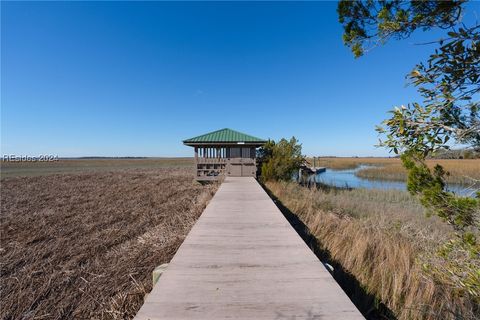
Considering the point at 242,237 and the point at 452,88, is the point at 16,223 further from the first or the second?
the point at 452,88

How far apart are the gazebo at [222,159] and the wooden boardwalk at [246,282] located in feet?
36.9

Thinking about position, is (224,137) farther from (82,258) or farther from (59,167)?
(59,167)

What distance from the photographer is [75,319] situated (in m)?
3.25

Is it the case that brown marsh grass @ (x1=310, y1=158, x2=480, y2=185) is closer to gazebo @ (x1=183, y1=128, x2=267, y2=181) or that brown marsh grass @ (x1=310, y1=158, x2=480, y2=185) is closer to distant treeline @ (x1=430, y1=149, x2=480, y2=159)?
distant treeline @ (x1=430, y1=149, x2=480, y2=159)

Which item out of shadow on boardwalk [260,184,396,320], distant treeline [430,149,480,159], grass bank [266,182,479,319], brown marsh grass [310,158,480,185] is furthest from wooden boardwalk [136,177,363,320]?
distant treeline [430,149,480,159]

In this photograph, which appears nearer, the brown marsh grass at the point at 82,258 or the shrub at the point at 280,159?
the brown marsh grass at the point at 82,258

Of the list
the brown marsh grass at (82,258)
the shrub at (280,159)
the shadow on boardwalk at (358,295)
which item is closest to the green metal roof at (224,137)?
the shrub at (280,159)

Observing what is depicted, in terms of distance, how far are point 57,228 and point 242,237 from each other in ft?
24.4

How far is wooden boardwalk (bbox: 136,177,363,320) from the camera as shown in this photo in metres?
2.14

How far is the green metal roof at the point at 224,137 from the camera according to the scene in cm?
1570

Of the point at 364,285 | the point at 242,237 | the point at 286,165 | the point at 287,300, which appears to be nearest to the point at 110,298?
the point at 242,237

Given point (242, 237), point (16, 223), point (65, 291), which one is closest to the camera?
point (65, 291)

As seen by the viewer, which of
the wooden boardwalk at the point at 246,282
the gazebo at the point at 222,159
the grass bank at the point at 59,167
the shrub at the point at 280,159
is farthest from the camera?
the grass bank at the point at 59,167

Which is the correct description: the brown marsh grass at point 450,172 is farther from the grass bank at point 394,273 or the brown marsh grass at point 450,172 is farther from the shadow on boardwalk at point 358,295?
the shadow on boardwalk at point 358,295
